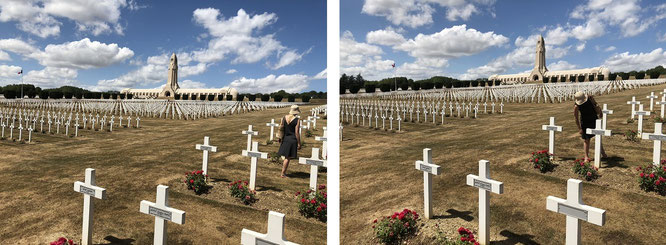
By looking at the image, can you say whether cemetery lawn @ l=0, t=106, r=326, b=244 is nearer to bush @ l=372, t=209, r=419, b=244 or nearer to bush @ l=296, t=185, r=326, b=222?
bush @ l=296, t=185, r=326, b=222

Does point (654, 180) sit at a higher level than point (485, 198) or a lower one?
higher

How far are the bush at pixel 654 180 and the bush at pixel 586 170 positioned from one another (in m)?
0.43

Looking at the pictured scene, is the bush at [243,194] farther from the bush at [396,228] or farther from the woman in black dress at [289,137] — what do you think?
the bush at [396,228]

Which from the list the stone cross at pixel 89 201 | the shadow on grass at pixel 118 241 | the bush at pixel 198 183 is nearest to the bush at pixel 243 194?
the bush at pixel 198 183

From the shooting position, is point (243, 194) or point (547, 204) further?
point (243, 194)

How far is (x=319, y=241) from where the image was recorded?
3.79m

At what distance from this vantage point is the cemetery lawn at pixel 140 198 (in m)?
3.80

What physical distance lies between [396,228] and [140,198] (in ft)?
12.5

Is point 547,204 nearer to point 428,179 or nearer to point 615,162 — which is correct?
point 428,179

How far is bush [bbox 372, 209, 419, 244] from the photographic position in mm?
3318

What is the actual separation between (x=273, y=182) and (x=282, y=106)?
18.4 metres

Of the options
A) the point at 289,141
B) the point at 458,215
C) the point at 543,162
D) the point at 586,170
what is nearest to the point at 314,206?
the point at 289,141

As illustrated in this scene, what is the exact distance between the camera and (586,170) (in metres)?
A: 4.05

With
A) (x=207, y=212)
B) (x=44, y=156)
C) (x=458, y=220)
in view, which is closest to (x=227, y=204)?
(x=207, y=212)
